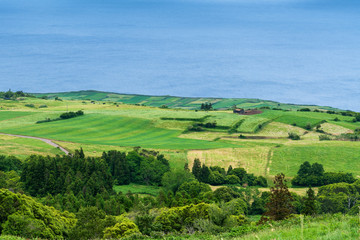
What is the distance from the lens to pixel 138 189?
78562 mm

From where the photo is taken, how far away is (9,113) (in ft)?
463

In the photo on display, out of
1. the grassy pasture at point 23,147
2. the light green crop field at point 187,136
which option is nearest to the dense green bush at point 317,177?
the light green crop field at point 187,136

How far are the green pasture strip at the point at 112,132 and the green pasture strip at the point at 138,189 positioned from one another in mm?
22026

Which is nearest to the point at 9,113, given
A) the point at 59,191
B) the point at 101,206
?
the point at 59,191

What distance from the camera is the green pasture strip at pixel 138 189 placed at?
2987 inches

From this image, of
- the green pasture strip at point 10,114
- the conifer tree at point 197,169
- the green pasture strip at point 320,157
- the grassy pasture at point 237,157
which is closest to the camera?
the conifer tree at point 197,169

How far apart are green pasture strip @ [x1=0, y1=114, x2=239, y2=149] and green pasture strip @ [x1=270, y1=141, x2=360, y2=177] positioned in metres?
15.2

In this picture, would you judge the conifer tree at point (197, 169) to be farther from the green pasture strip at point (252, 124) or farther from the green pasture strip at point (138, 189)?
the green pasture strip at point (252, 124)

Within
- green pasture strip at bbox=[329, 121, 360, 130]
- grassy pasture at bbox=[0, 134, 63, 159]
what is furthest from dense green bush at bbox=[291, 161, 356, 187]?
grassy pasture at bbox=[0, 134, 63, 159]

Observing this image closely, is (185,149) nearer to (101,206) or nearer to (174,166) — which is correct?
(174,166)

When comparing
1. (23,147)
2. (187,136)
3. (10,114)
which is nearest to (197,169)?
(187,136)

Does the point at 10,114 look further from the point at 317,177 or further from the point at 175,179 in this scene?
the point at 317,177

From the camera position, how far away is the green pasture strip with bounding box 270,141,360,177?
89.6m

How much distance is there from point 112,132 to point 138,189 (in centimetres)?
4716
